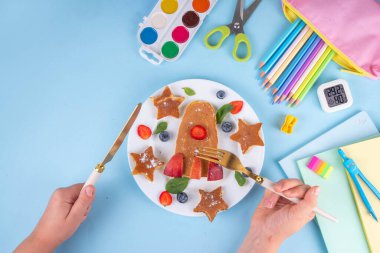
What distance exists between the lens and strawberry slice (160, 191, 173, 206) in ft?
3.66

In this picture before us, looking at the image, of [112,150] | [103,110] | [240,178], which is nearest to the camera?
[112,150]

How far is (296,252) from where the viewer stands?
1157mm

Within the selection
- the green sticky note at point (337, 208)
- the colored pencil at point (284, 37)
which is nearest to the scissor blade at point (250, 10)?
the colored pencil at point (284, 37)

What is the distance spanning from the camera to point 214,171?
1.11 m

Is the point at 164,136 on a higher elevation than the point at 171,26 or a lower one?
lower

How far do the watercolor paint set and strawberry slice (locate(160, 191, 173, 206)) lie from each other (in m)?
0.39

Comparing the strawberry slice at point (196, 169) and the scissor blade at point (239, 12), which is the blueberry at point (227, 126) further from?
the scissor blade at point (239, 12)

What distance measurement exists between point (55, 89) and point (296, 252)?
87 centimetres

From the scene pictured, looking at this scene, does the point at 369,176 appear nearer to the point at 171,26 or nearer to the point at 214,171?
the point at 214,171

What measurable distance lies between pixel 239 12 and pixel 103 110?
19.6 inches

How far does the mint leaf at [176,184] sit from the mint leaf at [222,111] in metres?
0.19

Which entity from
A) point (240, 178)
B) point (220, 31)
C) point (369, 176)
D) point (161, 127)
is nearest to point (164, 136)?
point (161, 127)

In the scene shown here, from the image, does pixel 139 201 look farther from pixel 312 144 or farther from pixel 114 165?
pixel 312 144

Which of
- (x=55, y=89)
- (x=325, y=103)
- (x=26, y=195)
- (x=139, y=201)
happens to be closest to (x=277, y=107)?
(x=325, y=103)
